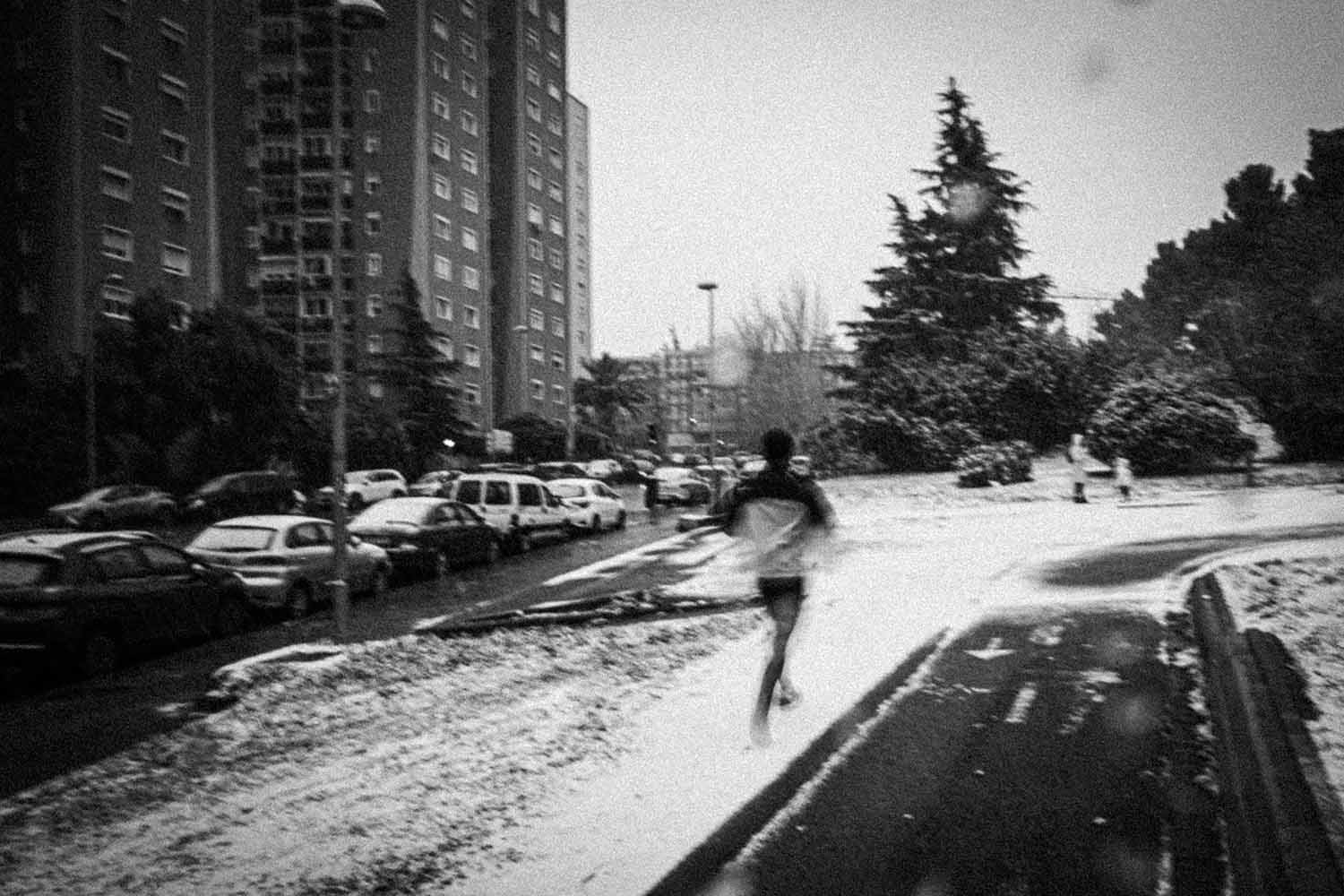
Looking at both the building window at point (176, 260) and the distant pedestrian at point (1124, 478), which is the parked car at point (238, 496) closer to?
the building window at point (176, 260)

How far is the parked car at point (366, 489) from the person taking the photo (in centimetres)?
4172

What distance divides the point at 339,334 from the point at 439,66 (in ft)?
213

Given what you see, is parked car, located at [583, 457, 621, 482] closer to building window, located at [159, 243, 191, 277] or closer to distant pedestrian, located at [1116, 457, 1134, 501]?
building window, located at [159, 243, 191, 277]

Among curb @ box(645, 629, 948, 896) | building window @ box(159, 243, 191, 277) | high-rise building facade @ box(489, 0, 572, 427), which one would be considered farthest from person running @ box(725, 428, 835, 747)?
high-rise building facade @ box(489, 0, 572, 427)

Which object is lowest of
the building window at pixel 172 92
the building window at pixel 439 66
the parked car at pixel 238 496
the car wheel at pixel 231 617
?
the car wheel at pixel 231 617

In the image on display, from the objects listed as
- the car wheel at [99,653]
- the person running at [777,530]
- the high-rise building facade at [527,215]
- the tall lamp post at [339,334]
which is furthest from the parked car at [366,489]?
the person running at [777,530]

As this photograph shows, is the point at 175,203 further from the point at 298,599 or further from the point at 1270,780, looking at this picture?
the point at 1270,780

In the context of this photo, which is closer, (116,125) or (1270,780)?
(1270,780)

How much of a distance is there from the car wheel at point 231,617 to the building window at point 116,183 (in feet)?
136

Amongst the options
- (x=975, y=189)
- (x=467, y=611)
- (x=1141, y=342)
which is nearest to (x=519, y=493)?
(x=467, y=611)

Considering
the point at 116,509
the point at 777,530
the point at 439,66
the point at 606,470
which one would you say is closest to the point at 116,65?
the point at 116,509

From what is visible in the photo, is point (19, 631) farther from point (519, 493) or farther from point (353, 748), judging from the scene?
point (519, 493)

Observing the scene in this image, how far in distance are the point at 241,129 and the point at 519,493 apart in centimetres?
5236

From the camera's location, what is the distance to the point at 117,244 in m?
49.1
